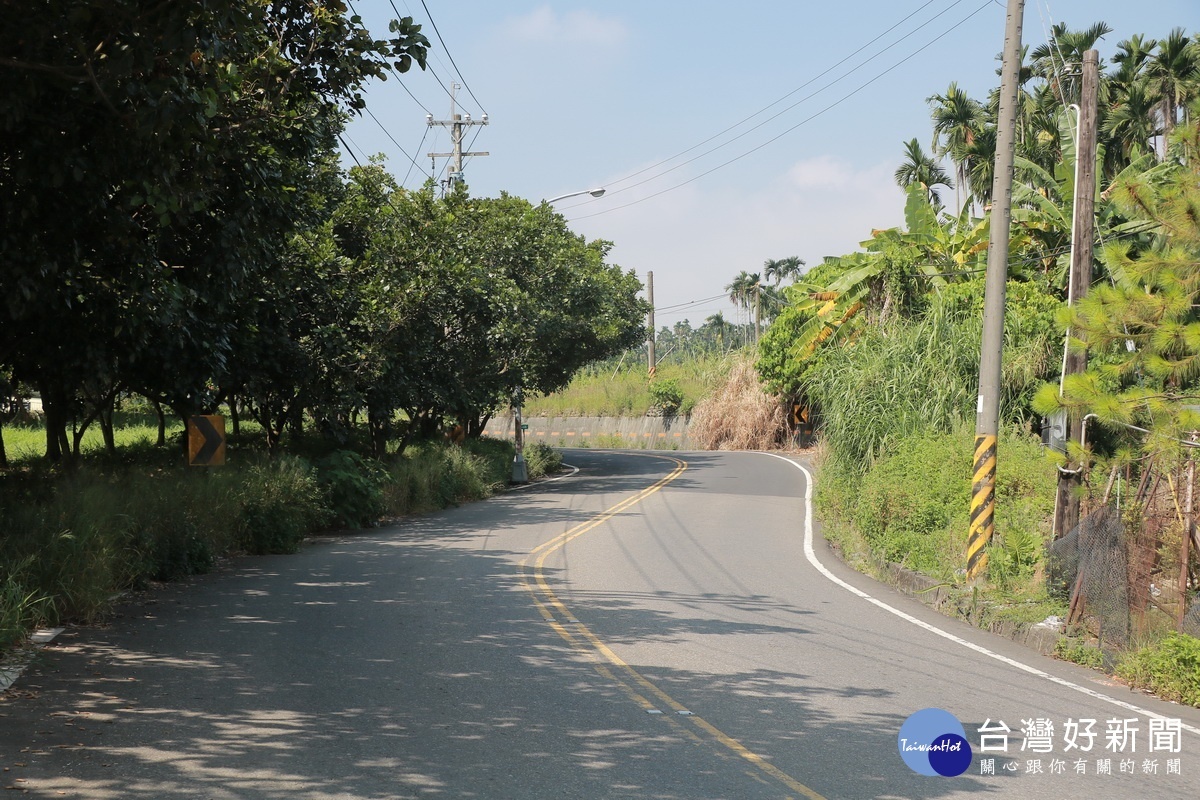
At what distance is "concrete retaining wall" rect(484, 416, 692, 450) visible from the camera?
2375 inches

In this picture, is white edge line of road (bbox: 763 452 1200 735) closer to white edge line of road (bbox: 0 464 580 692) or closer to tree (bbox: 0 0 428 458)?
tree (bbox: 0 0 428 458)

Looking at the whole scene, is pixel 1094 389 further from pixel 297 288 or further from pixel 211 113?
pixel 297 288

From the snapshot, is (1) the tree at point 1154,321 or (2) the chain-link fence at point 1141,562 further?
(2) the chain-link fence at point 1141,562

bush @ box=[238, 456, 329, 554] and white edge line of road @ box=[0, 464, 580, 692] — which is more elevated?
bush @ box=[238, 456, 329, 554]

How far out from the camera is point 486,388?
94.9ft

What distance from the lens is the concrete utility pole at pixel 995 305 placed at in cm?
1338

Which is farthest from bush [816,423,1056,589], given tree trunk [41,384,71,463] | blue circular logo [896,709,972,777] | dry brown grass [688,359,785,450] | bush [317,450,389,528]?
dry brown grass [688,359,785,450]

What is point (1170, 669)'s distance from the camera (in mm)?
8648

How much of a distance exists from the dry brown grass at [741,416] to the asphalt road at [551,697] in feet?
129

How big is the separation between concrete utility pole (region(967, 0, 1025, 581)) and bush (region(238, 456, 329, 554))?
33.8ft

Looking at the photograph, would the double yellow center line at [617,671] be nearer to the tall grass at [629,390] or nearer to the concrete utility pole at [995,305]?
the concrete utility pole at [995,305]

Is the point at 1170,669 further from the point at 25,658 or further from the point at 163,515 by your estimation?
the point at 163,515

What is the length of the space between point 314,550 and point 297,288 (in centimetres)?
551

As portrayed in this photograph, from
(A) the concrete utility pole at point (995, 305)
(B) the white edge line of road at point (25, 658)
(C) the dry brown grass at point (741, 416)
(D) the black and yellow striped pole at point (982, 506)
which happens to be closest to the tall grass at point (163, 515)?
(B) the white edge line of road at point (25, 658)
